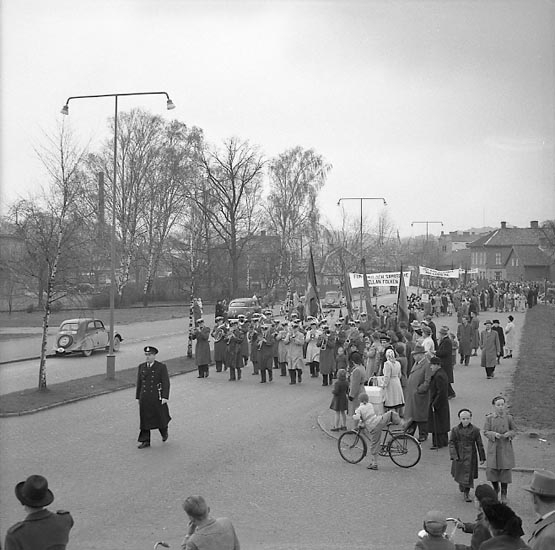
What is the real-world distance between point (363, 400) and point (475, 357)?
52.2 feet

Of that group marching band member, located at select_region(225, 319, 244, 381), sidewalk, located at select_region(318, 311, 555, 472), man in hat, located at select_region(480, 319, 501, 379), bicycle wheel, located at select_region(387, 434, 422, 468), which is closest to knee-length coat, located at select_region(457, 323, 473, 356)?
sidewalk, located at select_region(318, 311, 555, 472)

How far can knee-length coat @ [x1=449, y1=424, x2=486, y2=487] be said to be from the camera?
9.17m

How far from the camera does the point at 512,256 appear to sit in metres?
95.2

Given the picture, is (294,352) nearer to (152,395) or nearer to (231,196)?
(152,395)

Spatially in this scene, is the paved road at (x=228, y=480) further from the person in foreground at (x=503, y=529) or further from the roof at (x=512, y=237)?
the roof at (x=512, y=237)

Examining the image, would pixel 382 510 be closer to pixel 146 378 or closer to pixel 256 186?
pixel 146 378

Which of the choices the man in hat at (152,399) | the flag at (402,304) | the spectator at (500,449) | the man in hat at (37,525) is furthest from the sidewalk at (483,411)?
the man in hat at (37,525)

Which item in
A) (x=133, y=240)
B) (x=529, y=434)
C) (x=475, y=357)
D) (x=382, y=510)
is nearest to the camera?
(x=382, y=510)

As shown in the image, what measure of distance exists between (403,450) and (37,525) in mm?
7061

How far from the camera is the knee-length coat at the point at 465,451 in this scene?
917 centimetres

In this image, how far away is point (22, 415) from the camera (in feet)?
48.1

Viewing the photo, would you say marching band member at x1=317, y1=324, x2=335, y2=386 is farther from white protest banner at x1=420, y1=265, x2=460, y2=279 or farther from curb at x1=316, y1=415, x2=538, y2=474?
white protest banner at x1=420, y1=265, x2=460, y2=279

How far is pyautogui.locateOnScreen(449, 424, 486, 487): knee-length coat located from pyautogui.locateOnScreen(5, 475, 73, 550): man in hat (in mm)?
5615

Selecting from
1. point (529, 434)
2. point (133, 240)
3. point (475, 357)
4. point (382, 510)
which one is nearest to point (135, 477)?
point (382, 510)
